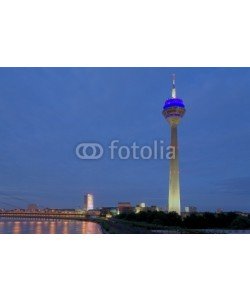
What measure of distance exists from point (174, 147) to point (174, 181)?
451 centimetres

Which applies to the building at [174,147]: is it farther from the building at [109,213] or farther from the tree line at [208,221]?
the building at [109,213]

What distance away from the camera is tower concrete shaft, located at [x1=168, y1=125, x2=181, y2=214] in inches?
1960

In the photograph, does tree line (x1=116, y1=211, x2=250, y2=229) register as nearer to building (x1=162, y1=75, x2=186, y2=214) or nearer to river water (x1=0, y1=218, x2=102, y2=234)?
river water (x1=0, y1=218, x2=102, y2=234)

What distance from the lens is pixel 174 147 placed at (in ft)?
171

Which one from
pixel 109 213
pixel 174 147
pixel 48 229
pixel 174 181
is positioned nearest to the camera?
pixel 48 229

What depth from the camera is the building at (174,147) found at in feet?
164

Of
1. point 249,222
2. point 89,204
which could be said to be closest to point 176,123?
point 249,222

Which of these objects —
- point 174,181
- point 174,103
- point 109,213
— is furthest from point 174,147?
point 109,213

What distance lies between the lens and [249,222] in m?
30.2

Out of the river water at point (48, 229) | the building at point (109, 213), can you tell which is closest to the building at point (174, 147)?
the river water at point (48, 229)

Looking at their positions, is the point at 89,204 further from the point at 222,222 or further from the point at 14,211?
the point at 222,222

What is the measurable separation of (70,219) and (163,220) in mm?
34710

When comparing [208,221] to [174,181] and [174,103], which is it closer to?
[174,181]
